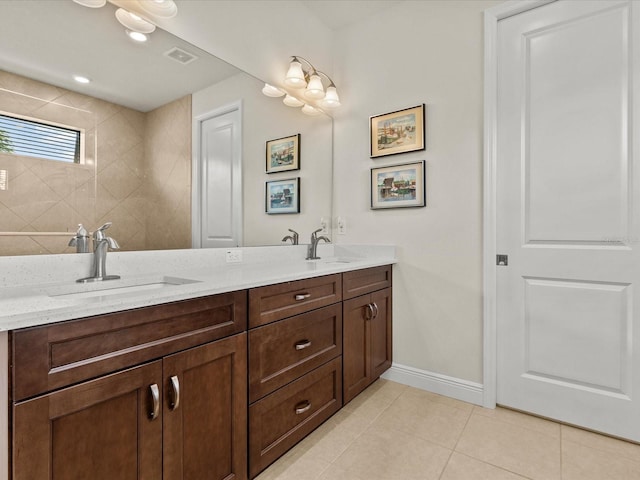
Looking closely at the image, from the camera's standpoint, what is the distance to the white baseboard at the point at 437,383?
2061 mm

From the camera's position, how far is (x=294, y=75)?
7.35 feet

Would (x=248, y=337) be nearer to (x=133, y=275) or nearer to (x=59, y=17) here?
(x=133, y=275)

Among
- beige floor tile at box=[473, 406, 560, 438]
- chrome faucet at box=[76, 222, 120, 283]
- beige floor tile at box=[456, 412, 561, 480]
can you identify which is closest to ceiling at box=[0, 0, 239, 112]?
chrome faucet at box=[76, 222, 120, 283]

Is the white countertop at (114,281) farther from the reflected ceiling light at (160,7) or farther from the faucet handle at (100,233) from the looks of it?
the reflected ceiling light at (160,7)

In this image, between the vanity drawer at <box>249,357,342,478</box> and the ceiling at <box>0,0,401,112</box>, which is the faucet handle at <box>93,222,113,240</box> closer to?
the ceiling at <box>0,0,401,112</box>

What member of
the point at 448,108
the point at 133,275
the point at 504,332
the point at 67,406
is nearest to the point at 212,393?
the point at 67,406

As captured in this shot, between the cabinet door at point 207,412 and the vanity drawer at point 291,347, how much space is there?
0.07 metres

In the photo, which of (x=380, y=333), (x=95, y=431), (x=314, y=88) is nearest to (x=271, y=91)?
(x=314, y=88)

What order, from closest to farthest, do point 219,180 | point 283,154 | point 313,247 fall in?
point 219,180, point 283,154, point 313,247

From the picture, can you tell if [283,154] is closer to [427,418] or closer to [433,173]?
[433,173]

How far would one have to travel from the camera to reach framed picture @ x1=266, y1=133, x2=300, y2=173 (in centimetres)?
224

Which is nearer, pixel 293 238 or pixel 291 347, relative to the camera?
pixel 291 347

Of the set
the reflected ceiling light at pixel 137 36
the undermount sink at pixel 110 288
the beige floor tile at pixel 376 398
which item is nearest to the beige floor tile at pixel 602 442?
the beige floor tile at pixel 376 398

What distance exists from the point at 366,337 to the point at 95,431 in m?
1.48
